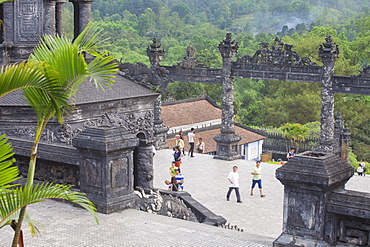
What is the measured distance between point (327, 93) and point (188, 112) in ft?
41.5

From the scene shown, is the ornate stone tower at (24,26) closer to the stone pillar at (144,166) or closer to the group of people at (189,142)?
the stone pillar at (144,166)

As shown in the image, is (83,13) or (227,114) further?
(227,114)

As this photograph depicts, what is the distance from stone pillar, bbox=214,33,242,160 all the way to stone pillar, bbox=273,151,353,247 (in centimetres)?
1405

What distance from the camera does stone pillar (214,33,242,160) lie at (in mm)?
21438

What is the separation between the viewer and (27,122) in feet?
40.8

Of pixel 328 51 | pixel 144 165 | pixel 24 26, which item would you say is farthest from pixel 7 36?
pixel 328 51

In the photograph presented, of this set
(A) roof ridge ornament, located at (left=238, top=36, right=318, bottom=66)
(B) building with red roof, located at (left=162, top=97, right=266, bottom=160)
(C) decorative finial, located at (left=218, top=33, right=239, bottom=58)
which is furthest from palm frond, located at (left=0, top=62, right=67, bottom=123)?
(B) building with red roof, located at (left=162, top=97, right=266, bottom=160)

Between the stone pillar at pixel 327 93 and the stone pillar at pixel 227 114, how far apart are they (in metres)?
3.15

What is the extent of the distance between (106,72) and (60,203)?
373 centimetres

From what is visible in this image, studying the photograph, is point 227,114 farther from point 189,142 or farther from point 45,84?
point 45,84

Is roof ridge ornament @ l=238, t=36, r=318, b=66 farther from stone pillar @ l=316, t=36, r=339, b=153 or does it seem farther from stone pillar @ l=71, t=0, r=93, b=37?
stone pillar @ l=71, t=0, r=93, b=37

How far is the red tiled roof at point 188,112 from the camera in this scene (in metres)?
30.3

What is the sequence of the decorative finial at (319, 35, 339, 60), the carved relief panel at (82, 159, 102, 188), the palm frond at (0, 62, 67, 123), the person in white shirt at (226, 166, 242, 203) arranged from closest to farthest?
the palm frond at (0, 62, 67, 123) < the carved relief panel at (82, 159, 102, 188) < the person in white shirt at (226, 166, 242, 203) < the decorative finial at (319, 35, 339, 60)

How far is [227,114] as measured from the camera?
2189 centimetres
